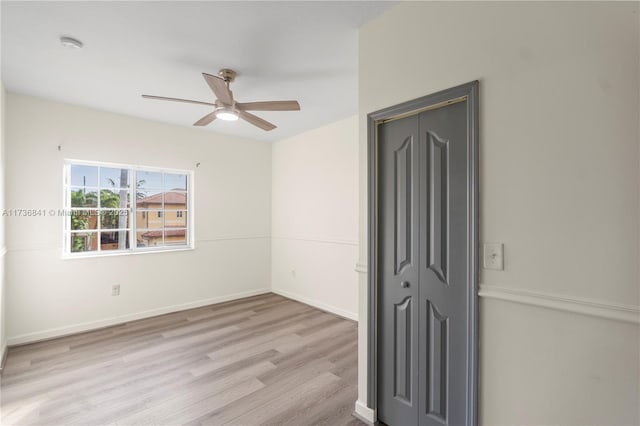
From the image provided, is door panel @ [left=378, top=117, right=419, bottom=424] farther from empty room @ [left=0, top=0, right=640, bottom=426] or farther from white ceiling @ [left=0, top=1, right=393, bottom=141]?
white ceiling @ [left=0, top=1, right=393, bottom=141]

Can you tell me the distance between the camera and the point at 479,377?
1.51m

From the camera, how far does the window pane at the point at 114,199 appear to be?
388 cm

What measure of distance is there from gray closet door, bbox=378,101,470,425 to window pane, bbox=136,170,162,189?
138 inches

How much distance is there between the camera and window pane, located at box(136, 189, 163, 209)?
4.15 metres

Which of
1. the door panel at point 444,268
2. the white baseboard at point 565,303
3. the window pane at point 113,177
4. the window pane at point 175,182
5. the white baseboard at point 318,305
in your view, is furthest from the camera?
the window pane at point 175,182

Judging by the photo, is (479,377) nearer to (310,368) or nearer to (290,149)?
(310,368)

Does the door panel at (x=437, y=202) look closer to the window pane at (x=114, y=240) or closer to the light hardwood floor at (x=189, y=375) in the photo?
the light hardwood floor at (x=189, y=375)

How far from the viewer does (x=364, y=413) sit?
82.1 inches

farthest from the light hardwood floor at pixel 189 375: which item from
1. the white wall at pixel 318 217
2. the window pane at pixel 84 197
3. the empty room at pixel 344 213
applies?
the window pane at pixel 84 197

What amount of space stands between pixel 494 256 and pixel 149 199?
4262mm

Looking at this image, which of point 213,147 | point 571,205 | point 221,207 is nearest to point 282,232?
point 221,207

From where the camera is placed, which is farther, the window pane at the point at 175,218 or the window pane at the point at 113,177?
the window pane at the point at 175,218

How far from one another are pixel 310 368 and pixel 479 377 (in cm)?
165

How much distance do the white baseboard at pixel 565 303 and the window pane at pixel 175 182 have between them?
13.9 ft
